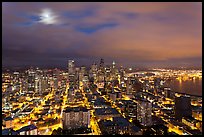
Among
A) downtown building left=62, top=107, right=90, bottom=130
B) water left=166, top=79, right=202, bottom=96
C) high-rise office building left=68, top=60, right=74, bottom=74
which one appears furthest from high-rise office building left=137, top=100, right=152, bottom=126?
high-rise office building left=68, top=60, right=74, bottom=74

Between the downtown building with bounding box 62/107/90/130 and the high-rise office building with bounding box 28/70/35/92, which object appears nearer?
the downtown building with bounding box 62/107/90/130

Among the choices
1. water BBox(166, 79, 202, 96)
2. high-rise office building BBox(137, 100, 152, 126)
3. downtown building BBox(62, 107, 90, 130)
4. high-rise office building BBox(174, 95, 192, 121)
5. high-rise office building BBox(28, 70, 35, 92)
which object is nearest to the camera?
downtown building BBox(62, 107, 90, 130)

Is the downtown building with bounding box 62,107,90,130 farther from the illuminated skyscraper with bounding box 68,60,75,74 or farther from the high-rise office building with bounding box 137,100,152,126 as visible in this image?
the illuminated skyscraper with bounding box 68,60,75,74

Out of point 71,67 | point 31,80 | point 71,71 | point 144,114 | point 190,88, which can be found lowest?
point 144,114

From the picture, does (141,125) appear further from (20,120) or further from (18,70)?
(18,70)

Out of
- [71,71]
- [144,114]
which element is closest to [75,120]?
[144,114]

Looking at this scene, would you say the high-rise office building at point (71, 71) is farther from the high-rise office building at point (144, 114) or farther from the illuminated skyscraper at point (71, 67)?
the high-rise office building at point (144, 114)

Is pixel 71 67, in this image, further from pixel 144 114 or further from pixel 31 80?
pixel 144 114

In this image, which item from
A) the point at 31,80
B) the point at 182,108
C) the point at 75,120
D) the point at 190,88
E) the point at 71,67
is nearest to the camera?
the point at 75,120

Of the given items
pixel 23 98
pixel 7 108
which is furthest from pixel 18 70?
pixel 7 108

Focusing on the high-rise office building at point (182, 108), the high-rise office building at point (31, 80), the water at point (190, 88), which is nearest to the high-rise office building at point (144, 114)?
the high-rise office building at point (182, 108)
